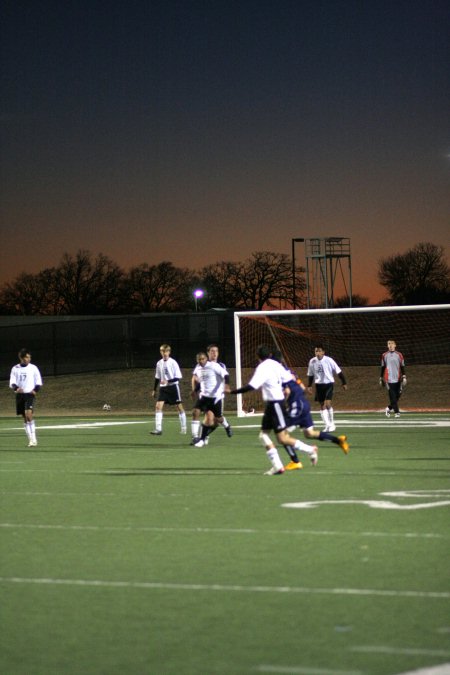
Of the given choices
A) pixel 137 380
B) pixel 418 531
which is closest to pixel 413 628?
pixel 418 531

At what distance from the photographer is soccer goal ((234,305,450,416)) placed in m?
46.8

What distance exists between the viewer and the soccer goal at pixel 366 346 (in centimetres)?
4675

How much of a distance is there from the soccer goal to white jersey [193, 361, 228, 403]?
20912 millimetres

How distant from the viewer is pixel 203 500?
43.4 feet

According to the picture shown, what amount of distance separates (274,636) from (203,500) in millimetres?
6558

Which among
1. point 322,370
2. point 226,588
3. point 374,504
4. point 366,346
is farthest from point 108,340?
point 226,588

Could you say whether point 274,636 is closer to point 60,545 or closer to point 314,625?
point 314,625

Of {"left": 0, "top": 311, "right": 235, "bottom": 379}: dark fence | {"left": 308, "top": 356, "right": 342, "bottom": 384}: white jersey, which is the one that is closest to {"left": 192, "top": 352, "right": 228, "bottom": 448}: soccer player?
{"left": 308, "top": 356, "right": 342, "bottom": 384}: white jersey

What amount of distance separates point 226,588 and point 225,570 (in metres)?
0.67

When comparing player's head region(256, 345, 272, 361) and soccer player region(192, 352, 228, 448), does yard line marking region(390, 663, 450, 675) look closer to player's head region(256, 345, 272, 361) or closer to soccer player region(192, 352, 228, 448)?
player's head region(256, 345, 272, 361)

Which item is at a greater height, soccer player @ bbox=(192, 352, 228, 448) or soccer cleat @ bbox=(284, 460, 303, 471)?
soccer player @ bbox=(192, 352, 228, 448)

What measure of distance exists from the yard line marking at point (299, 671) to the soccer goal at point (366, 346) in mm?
37737

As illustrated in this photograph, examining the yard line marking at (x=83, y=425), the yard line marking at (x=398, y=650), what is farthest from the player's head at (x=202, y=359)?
the yard line marking at (x=398, y=650)

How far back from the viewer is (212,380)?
22.8 metres
